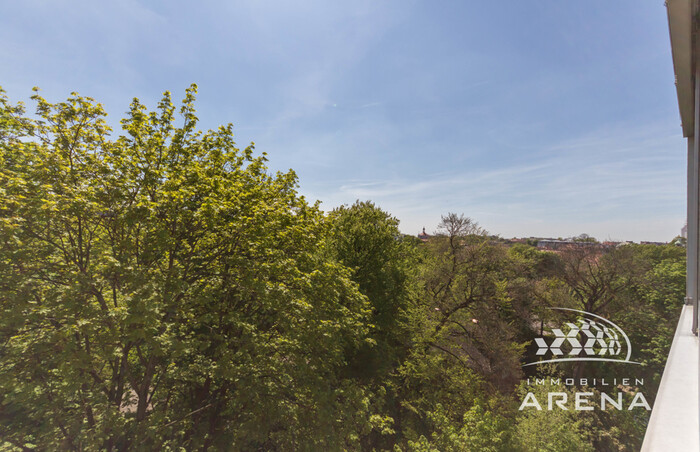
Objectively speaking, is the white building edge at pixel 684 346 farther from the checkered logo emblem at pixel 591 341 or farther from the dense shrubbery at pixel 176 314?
the checkered logo emblem at pixel 591 341

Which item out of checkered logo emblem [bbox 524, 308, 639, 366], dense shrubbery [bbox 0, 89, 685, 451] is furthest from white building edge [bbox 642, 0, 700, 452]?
checkered logo emblem [bbox 524, 308, 639, 366]

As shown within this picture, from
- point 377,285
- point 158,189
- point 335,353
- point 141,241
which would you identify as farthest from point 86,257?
point 377,285

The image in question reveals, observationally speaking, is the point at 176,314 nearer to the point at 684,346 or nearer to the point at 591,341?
the point at 684,346

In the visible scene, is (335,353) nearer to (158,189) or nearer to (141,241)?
(141,241)

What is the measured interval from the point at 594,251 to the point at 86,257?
2258cm

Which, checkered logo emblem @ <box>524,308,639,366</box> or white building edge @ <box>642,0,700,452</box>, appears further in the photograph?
checkered logo emblem @ <box>524,308,639,366</box>

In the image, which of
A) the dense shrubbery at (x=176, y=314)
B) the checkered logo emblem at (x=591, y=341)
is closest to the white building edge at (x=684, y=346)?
the dense shrubbery at (x=176, y=314)

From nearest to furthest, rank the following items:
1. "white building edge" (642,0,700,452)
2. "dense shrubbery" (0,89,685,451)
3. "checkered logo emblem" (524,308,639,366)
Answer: "white building edge" (642,0,700,452) → "dense shrubbery" (0,89,685,451) → "checkered logo emblem" (524,308,639,366)

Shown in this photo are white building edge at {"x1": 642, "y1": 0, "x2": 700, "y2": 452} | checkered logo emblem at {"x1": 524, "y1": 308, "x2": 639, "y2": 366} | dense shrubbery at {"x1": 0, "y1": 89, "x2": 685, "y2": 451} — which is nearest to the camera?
white building edge at {"x1": 642, "y1": 0, "x2": 700, "y2": 452}

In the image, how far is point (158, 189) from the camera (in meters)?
5.57

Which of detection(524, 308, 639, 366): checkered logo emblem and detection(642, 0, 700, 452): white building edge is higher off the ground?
detection(642, 0, 700, 452): white building edge

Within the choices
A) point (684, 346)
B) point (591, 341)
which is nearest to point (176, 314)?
point (684, 346)

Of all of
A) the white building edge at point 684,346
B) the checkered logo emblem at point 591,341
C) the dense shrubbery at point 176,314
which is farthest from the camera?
the checkered logo emblem at point 591,341

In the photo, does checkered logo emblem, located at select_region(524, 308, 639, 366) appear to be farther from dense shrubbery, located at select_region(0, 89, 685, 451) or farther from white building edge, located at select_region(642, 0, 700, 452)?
white building edge, located at select_region(642, 0, 700, 452)
